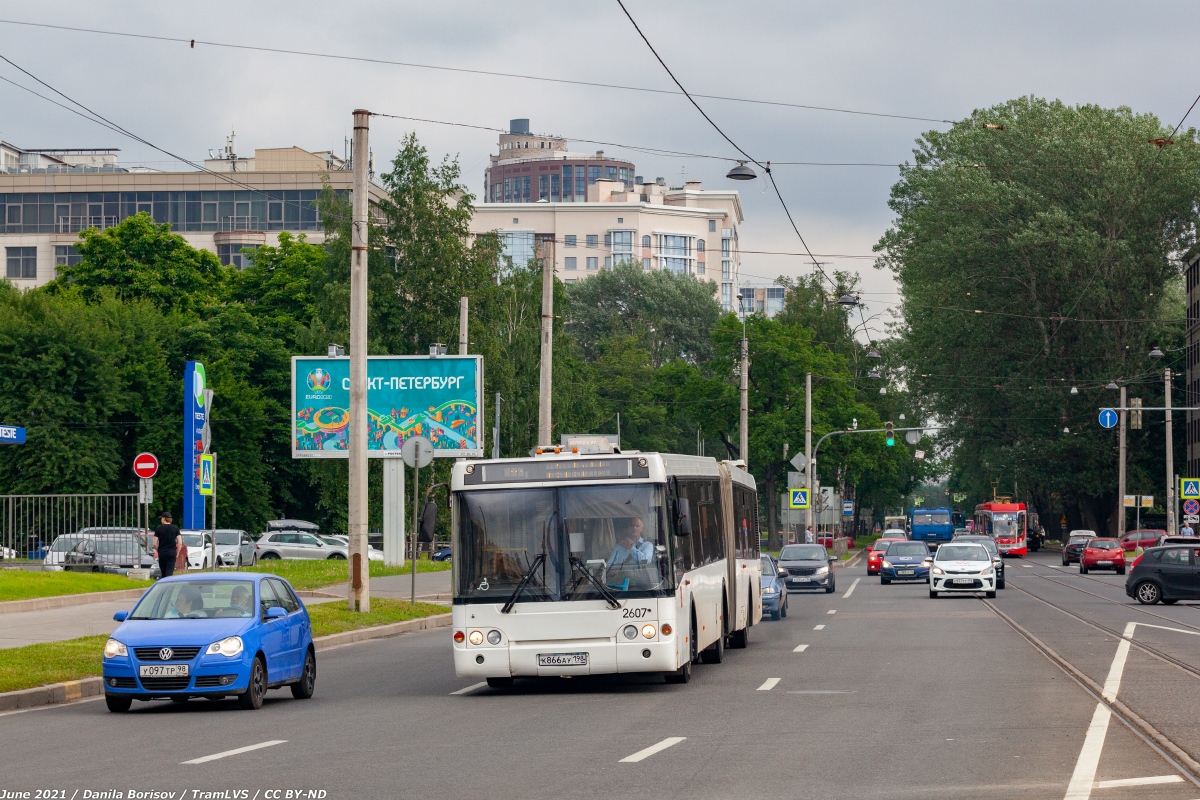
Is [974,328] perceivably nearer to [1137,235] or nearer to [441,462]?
[1137,235]

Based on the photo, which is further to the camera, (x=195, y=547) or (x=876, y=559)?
(x=876, y=559)

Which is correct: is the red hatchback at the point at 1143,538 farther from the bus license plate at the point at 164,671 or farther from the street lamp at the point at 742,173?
the bus license plate at the point at 164,671

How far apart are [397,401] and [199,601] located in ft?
104

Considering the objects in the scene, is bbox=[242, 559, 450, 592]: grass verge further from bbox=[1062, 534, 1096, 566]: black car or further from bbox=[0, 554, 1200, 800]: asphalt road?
bbox=[1062, 534, 1096, 566]: black car

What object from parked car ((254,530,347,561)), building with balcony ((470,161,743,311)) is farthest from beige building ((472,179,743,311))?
parked car ((254,530,347,561))

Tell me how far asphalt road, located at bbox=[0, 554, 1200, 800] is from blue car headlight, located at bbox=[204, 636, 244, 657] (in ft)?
1.92

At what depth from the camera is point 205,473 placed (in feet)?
129

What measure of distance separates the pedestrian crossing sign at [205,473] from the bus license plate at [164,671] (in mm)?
23724

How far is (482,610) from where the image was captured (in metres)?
16.9

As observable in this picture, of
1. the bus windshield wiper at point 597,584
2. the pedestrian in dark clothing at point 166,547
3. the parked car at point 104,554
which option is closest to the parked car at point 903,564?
the parked car at point 104,554

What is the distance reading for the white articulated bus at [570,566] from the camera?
1678 cm

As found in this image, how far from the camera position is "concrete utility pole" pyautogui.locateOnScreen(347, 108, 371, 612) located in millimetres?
27531

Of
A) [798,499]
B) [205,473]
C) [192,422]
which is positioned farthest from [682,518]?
[798,499]

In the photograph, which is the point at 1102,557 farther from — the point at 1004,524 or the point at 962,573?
the point at 1004,524
